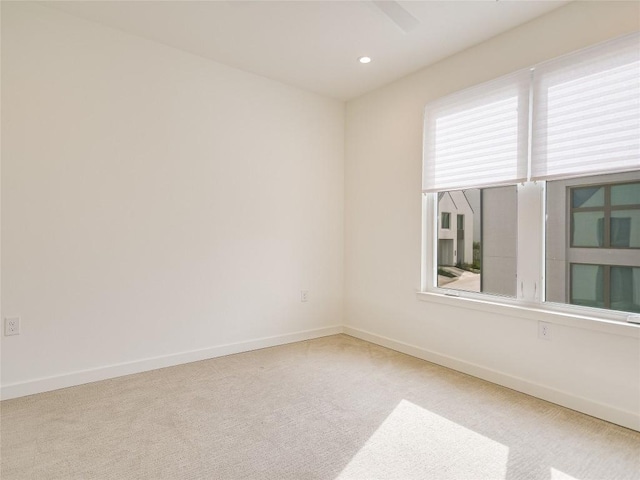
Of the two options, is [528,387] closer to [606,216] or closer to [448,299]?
[448,299]

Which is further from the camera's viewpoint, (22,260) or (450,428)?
(22,260)

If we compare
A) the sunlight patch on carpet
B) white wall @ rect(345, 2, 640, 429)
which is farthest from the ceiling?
the sunlight patch on carpet

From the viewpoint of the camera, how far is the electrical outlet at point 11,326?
2.52 metres

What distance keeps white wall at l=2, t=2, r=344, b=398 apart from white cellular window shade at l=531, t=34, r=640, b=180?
226cm

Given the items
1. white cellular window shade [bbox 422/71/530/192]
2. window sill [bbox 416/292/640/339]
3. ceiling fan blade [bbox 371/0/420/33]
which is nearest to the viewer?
ceiling fan blade [bbox 371/0/420/33]

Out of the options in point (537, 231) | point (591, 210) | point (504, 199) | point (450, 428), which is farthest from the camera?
point (504, 199)

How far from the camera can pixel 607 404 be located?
2.29 m

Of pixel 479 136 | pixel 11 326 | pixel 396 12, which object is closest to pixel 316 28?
pixel 396 12

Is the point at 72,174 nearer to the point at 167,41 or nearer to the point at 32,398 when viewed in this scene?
the point at 167,41

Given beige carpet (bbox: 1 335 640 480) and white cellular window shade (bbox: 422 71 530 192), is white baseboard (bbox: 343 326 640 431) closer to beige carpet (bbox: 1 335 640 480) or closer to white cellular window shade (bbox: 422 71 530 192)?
beige carpet (bbox: 1 335 640 480)

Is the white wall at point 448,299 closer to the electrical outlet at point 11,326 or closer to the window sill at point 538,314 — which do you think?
the window sill at point 538,314

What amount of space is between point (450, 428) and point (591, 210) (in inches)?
68.4

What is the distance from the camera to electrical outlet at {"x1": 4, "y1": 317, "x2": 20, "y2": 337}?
2.52 metres

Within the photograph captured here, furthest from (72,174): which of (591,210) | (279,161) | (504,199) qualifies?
(591,210)
